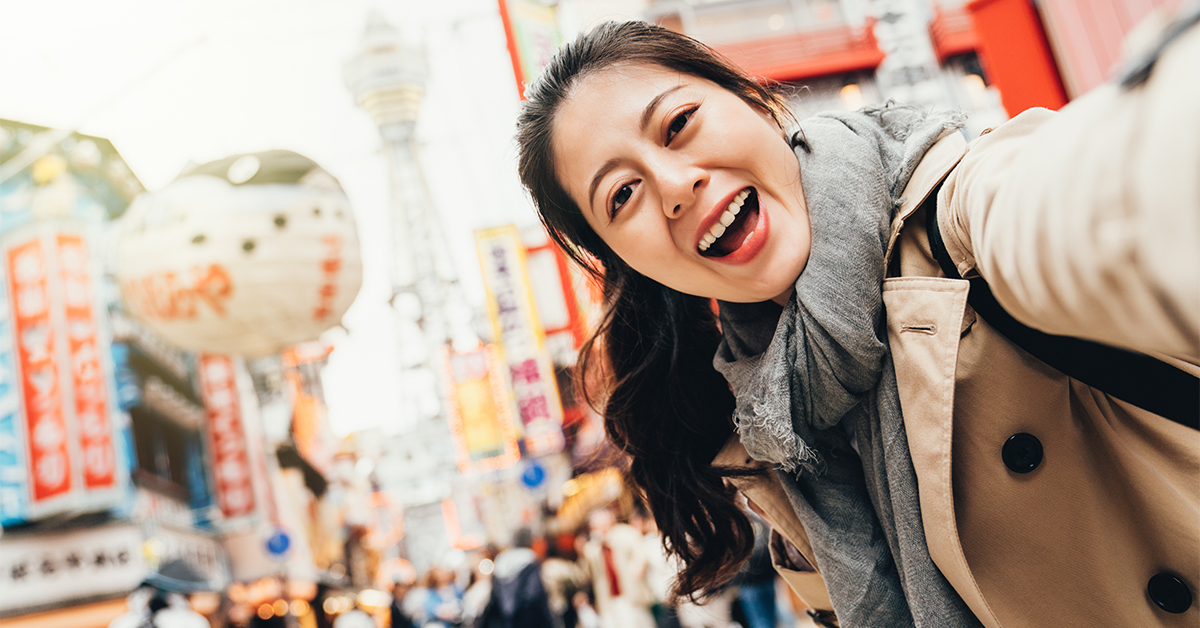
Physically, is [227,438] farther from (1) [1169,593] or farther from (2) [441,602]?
(1) [1169,593]

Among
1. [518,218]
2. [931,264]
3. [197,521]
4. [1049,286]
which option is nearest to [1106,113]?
[1049,286]

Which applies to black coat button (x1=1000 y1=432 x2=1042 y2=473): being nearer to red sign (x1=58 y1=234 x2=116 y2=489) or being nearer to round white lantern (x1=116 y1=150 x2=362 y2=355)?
round white lantern (x1=116 y1=150 x2=362 y2=355)

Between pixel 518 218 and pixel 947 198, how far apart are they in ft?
29.4

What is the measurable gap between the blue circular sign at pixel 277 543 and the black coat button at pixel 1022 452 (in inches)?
281

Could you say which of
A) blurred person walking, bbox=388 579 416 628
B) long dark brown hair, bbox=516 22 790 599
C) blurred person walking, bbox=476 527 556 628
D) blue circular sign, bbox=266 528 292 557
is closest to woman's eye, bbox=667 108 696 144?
long dark brown hair, bbox=516 22 790 599

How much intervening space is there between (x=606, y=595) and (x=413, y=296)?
4222mm

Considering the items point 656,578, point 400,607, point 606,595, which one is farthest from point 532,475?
point 656,578

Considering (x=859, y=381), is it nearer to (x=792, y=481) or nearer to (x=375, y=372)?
(x=792, y=481)

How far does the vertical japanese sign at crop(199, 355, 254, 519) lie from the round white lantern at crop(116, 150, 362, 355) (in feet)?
10.8

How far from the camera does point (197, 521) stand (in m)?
6.46

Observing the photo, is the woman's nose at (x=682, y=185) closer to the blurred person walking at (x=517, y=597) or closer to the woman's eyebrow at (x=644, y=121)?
the woman's eyebrow at (x=644, y=121)

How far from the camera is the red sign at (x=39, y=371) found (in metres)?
4.68

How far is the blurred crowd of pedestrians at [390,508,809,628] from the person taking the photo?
13.6 feet

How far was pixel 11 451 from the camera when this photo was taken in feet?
15.1
